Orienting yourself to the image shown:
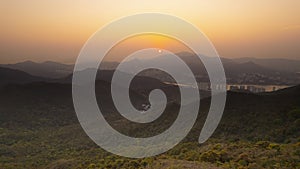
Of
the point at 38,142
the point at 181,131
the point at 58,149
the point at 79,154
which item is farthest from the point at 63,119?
the point at 181,131

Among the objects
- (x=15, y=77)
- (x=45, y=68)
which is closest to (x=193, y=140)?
(x=15, y=77)

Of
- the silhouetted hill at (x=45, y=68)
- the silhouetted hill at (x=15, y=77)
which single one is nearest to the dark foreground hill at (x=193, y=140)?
the silhouetted hill at (x=15, y=77)

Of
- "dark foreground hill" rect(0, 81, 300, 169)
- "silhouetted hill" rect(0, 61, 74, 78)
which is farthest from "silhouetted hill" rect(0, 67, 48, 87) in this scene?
"dark foreground hill" rect(0, 81, 300, 169)

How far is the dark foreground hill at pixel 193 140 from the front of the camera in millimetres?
17688

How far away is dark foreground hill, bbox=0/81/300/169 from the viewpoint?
58.0ft

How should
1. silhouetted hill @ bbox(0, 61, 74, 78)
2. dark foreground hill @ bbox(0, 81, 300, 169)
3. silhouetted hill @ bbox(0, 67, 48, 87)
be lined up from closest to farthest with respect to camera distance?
dark foreground hill @ bbox(0, 81, 300, 169), silhouetted hill @ bbox(0, 67, 48, 87), silhouetted hill @ bbox(0, 61, 74, 78)

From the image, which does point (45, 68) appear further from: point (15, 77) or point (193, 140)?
point (193, 140)

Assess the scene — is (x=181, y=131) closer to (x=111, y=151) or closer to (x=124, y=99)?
(x=111, y=151)

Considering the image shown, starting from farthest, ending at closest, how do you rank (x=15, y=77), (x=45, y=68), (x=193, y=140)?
(x=45, y=68) → (x=15, y=77) → (x=193, y=140)

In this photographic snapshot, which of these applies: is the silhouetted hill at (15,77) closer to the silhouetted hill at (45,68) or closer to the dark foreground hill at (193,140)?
the silhouetted hill at (45,68)

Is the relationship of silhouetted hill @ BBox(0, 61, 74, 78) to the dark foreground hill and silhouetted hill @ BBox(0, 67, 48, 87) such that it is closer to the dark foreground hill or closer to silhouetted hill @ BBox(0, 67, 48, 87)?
silhouetted hill @ BBox(0, 67, 48, 87)

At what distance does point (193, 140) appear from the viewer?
2714 centimetres

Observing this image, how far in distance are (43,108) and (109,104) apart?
53.5 feet

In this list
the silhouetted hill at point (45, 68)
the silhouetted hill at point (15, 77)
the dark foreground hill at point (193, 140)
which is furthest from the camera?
the silhouetted hill at point (45, 68)
